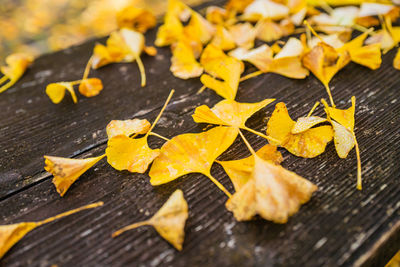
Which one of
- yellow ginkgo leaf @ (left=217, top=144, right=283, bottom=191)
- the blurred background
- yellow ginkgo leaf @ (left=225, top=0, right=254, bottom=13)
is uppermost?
yellow ginkgo leaf @ (left=225, top=0, right=254, bottom=13)

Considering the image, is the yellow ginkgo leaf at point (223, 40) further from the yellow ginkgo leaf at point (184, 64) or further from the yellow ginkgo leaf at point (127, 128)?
the yellow ginkgo leaf at point (127, 128)

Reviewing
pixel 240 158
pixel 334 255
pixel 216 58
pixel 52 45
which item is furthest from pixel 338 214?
pixel 52 45

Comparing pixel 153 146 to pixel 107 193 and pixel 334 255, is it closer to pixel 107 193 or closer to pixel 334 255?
pixel 107 193

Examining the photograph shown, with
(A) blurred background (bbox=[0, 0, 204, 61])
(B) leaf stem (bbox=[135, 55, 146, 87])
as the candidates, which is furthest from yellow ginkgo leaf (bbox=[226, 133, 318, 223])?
(A) blurred background (bbox=[0, 0, 204, 61])

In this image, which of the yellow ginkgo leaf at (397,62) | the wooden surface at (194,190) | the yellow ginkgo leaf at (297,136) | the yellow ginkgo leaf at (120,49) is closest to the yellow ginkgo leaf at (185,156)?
the wooden surface at (194,190)

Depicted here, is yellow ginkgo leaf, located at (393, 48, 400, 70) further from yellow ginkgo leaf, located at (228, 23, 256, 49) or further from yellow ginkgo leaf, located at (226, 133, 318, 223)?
yellow ginkgo leaf, located at (226, 133, 318, 223)

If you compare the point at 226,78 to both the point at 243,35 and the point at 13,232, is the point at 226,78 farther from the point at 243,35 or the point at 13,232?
the point at 13,232

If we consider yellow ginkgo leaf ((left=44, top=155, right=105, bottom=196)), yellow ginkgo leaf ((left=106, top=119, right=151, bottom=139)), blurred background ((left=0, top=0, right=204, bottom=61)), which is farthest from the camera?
blurred background ((left=0, top=0, right=204, bottom=61))
